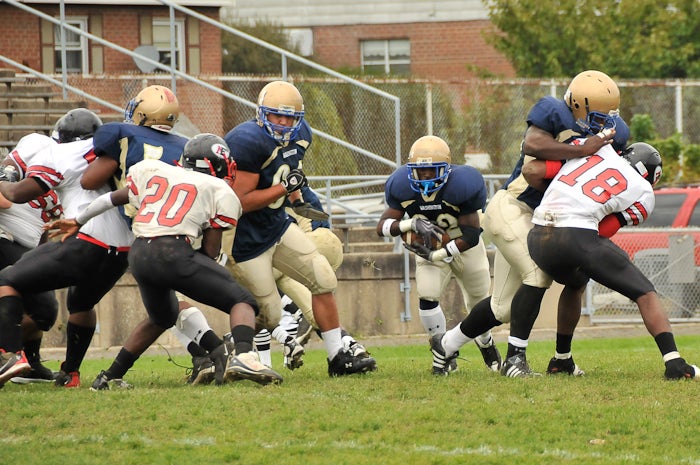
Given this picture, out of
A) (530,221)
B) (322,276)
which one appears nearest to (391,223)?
(322,276)

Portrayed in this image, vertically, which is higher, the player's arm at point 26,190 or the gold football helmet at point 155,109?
the gold football helmet at point 155,109

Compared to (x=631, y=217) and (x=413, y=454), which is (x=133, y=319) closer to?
(x=631, y=217)

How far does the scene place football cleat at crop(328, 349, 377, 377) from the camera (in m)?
8.47

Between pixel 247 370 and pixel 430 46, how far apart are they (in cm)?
2747

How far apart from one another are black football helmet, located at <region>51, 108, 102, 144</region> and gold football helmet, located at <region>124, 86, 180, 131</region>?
268mm

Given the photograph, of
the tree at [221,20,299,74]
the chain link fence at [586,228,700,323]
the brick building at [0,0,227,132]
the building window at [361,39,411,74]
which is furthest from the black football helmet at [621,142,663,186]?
the building window at [361,39,411,74]

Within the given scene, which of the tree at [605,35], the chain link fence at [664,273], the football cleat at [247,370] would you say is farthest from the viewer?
the tree at [605,35]

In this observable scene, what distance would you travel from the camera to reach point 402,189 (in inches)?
341

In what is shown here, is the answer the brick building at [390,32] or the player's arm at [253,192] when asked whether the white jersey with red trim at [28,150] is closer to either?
the player's arm at [253,192]

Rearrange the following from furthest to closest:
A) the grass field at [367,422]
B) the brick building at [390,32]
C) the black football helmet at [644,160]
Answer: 1. the brick building at [390,32]
2. the black football helmet at [644,160]
3. the grass field at [367,422]

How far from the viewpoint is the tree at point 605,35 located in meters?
29.5

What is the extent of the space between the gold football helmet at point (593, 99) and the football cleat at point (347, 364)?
205 centimetres

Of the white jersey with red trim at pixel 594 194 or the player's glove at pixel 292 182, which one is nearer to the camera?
the white jersey with red trim at pixel 594 194

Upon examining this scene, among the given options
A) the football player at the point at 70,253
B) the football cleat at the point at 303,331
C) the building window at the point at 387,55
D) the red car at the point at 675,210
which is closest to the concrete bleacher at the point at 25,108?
the football cleat at the point at 303,331
